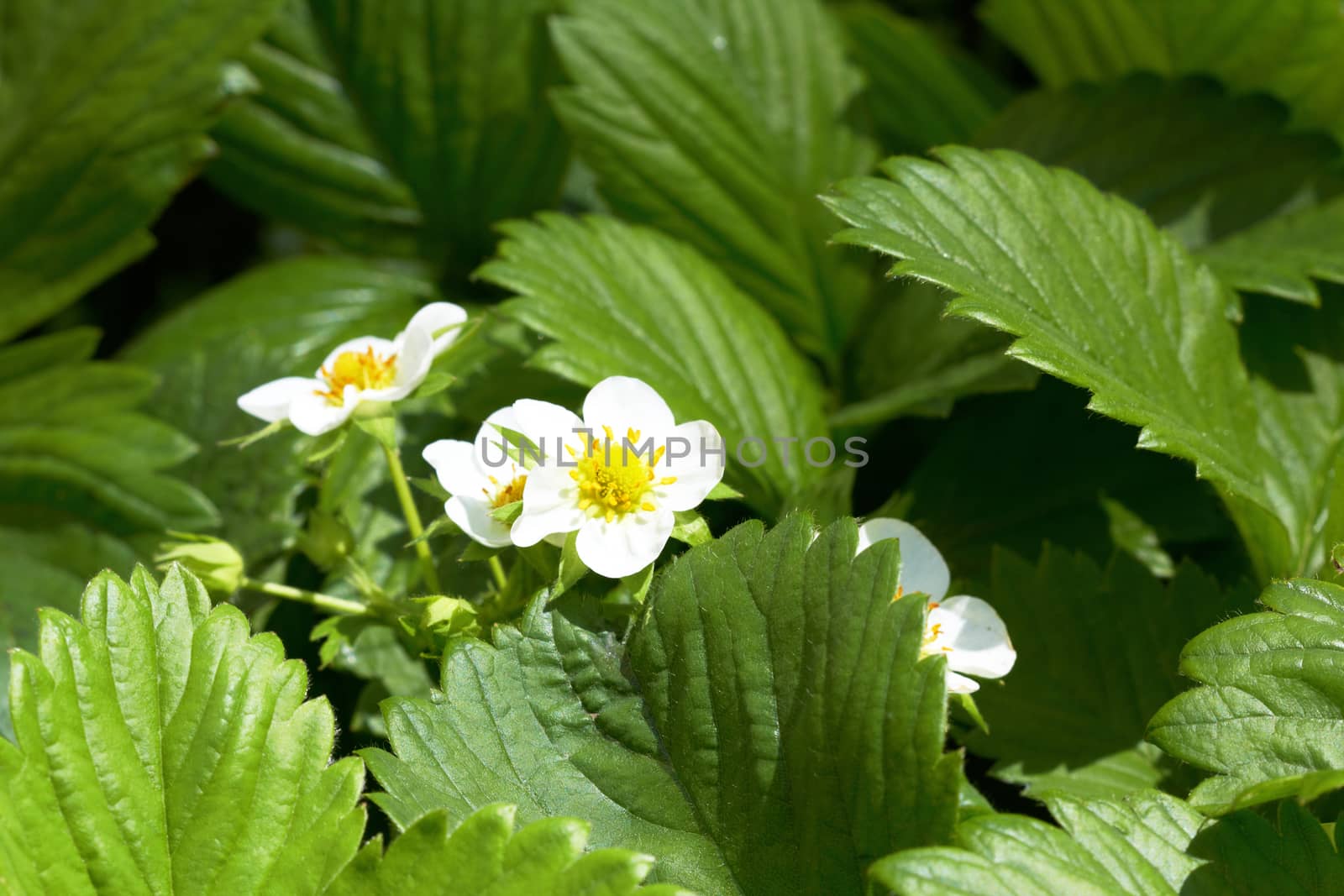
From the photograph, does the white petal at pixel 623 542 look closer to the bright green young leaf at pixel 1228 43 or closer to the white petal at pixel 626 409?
the white petal at pixel 626 409

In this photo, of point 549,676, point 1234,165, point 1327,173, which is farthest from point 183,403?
point 1327,173

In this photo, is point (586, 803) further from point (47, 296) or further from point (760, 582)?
point (47, 296)

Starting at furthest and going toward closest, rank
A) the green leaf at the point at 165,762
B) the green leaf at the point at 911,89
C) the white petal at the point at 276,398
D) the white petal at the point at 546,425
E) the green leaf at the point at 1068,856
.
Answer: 1. the green leaf at the point at 911,89
2. the white petal at the point at 276,398
3. the white petal at the point at 546,425
4. the green leaf at the point at 165,762
5. the green leaf at the point at 1068,856

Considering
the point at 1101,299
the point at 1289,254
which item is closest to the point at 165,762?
the point at 1101,299

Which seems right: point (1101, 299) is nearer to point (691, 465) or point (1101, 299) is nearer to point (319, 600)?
point (691, 465)

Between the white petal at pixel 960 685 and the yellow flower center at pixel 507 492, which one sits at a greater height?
the yellow flower center at pixel 507 492

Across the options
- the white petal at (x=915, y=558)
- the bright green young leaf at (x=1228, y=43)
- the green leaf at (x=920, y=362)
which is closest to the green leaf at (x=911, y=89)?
the bright green young leaf at (x=1228, y=43)

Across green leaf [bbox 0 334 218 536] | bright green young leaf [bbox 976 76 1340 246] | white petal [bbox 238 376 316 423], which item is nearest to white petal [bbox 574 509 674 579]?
white petal [bbox 238 376 316 423]
